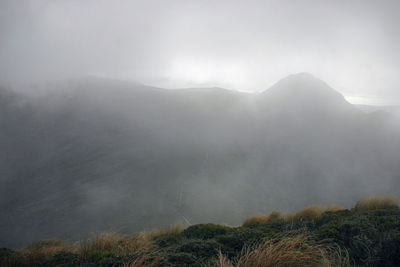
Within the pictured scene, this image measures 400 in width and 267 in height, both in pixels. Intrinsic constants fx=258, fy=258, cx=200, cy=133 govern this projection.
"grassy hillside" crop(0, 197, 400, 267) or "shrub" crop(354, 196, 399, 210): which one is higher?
"grassy hillside" crop(0, 197, 400, 267)

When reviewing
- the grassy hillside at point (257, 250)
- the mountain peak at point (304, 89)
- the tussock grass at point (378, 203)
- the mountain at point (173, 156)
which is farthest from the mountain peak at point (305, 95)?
the grassy hillside at point (257, 250)

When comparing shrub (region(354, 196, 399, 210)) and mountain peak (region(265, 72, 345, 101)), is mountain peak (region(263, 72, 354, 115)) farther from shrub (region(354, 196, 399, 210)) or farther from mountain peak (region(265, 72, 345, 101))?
shrub (region(354, 196, 399, 210))

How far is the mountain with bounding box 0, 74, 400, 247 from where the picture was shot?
28.6m

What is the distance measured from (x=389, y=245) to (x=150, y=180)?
1207 inches

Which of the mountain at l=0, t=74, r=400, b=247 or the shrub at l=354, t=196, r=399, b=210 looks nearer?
the shrub at l=354, t=196, r=399, b=210

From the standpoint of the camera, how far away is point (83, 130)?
43719 mm

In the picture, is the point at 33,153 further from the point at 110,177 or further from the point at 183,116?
the point at 183,116

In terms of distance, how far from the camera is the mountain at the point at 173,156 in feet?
93.9

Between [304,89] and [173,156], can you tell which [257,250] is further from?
[304,89]

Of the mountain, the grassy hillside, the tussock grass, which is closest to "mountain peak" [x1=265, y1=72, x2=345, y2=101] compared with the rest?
the mountain

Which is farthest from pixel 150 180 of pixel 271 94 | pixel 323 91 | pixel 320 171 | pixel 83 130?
pixel 323 91

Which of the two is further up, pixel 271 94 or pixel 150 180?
pixel 271 94

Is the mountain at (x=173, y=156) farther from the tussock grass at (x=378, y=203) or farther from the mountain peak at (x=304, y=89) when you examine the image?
the tussock grass at (x=378, y=203)

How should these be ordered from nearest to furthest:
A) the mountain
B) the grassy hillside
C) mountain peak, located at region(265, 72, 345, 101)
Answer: the grassy hillside < the mountain < mountain peak, located at region(265, 72, 345, 101)
